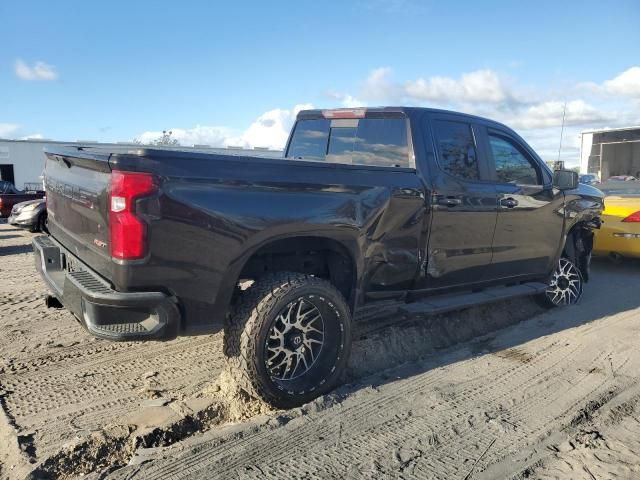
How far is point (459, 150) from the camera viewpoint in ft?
15.8

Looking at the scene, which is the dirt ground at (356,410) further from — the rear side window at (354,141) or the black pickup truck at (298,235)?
the rear side window at (354,141)

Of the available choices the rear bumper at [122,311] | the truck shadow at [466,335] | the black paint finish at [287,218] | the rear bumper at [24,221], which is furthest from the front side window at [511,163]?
the rear bumper at [24,221]

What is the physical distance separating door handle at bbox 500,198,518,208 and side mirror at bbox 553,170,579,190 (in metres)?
0.75

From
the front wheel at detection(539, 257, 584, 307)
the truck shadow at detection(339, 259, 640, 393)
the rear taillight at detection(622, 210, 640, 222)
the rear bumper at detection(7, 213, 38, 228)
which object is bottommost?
the rear bumper at detection(7, 213, 38, 228)

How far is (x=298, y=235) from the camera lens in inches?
139

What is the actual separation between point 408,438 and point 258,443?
88cm

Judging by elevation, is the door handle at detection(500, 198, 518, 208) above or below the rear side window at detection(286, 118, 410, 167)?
below

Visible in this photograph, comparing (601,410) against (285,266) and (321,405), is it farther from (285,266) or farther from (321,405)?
(285,266)

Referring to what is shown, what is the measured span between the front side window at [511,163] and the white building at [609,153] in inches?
865

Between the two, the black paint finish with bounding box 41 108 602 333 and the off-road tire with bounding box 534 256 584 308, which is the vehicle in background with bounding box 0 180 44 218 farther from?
the off-road tire with bounding box 534 256 584 308

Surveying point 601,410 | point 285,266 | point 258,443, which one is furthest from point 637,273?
point 258,443

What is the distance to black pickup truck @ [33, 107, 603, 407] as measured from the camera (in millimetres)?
3047

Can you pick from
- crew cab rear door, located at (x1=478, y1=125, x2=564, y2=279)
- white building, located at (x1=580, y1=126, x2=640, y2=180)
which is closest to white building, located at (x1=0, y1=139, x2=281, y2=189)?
white building, located at (x1=580, y1=126, x2=640, y2=180)

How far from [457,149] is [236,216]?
7.94ft
